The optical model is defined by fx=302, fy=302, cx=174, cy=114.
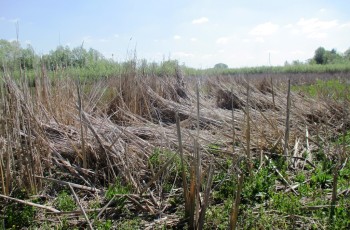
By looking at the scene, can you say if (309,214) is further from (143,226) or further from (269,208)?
(143,226)

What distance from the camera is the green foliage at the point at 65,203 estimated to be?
8.20 feet

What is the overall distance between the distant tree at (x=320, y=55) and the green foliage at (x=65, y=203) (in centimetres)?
6214

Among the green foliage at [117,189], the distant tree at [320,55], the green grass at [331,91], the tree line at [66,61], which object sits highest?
the distant tree at [320,55]

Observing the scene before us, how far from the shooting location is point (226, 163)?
334 cm

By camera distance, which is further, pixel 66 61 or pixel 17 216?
pixel 66 61

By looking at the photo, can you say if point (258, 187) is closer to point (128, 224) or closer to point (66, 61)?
point (128, 224)

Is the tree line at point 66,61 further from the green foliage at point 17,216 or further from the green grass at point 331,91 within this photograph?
the green grass at point 331,91

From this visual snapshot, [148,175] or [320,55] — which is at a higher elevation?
[320,55]

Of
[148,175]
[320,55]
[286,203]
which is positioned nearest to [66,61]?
[148,175]

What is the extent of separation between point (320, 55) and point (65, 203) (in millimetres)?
64678

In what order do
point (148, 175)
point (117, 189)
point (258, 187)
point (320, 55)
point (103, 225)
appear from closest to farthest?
point (103, 225) < point (117, 189) < point (258, 187) < point (148, 175) < point (320, 55)

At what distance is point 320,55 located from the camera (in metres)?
58.8

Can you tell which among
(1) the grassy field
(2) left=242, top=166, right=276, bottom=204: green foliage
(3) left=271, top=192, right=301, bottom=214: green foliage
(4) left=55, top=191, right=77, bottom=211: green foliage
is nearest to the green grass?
(1) the grassy field

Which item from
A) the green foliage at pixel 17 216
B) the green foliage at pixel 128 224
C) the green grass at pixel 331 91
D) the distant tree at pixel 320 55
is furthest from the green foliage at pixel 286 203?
the distant tree at pixel 320 55
